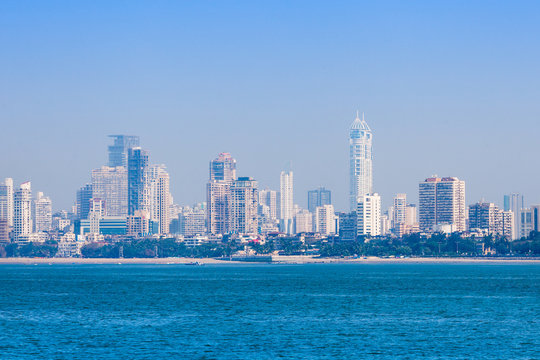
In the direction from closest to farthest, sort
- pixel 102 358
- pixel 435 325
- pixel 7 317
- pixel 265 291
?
pixel 102 358 < pixel 435 325 < pixel 7 317 < pixel 265 291

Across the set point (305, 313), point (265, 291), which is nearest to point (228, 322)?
point (305, 313)

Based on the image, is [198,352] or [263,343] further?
[263,343]

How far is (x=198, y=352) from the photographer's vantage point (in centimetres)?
6088

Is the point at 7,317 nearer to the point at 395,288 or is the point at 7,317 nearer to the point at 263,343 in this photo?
the point at 263,343

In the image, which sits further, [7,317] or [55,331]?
[7,317]

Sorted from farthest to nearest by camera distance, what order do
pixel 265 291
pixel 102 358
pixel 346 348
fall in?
pixel 265 291 < pixel 346 348 < pixel 102 358

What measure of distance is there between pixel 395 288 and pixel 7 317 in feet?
213

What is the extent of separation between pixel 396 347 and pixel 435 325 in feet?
46.9

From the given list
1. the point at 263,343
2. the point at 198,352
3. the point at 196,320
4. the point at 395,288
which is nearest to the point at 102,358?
the point at 198,352

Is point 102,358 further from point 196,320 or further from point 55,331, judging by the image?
point 196,320

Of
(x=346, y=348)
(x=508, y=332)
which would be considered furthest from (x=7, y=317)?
(x=508, y=332)

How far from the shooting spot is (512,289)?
429 ft

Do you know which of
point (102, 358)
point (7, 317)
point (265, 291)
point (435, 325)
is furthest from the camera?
point (265, 291)

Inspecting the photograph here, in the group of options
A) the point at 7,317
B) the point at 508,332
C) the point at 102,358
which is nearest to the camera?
the point at 102,358
